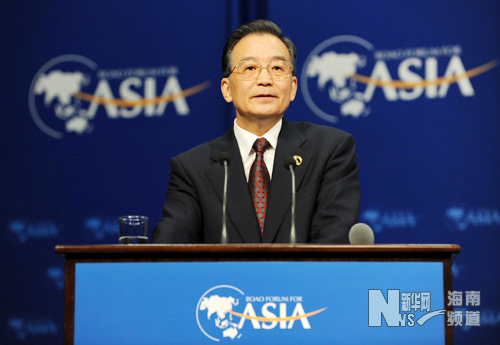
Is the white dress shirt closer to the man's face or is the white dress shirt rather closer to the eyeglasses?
the man's face

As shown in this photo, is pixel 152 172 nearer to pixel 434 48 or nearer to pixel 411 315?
pixel 434 48

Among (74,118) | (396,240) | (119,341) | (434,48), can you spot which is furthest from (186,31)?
(119,341)

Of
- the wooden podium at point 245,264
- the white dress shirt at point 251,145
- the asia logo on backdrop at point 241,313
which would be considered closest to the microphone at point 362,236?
the wooden podium at point 245,264

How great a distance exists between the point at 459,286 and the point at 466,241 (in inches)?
9.6

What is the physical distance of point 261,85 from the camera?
7.00 feet

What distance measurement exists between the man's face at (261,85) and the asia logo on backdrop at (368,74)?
103 centimetres

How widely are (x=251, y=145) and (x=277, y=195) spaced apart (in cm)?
24

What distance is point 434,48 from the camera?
310 centimetres

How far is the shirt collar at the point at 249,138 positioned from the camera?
210cm

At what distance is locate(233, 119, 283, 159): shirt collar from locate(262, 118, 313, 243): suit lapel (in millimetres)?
24

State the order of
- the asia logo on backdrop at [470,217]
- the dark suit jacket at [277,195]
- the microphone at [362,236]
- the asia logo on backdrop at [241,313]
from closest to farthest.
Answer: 1. the asia logo on backdrop at [241,313]
2. the microphone at [362,236]
3. the dark suit jacket at [277,195]
4. the asia logo on backdrop at [470,217]

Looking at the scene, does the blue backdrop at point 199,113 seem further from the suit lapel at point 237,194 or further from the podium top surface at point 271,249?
the podium top surface at point 271,249

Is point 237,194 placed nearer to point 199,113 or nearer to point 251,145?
point 251,145

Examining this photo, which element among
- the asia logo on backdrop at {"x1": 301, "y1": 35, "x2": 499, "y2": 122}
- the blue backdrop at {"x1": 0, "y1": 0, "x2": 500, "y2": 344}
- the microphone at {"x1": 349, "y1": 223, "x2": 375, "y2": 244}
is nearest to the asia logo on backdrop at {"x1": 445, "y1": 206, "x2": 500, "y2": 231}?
the blue backdrop at {"x1": 0, "y1": 0, "x2": 500, "y2": 344}
